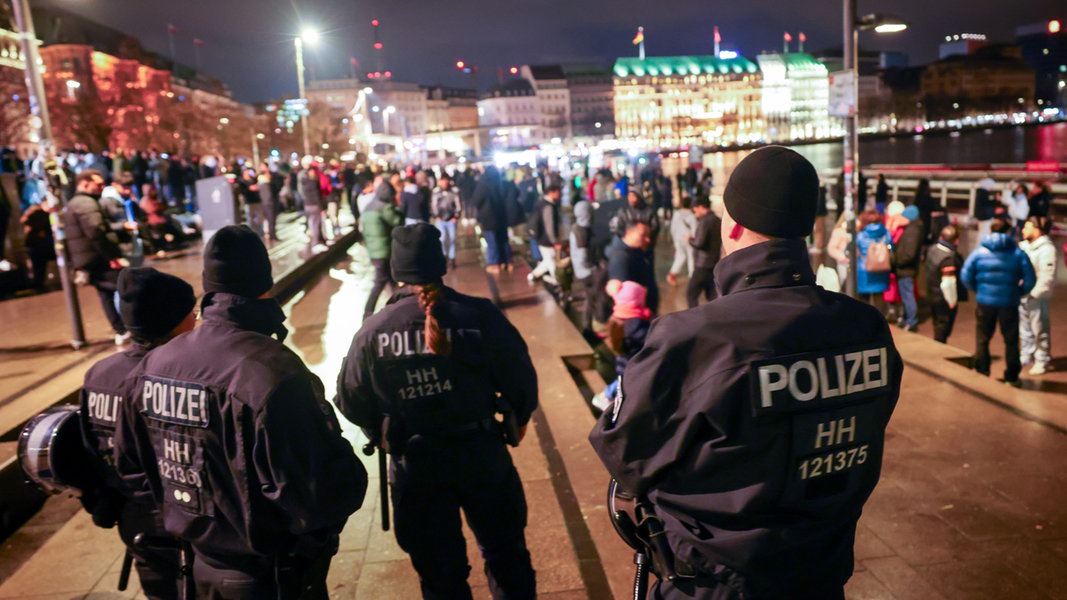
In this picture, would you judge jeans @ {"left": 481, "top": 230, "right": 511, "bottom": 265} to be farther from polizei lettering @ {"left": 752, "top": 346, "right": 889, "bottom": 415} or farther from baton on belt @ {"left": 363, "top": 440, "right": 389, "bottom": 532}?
polizei lettering @ {"left": 752, "top": 346, "right": 889, "bottom": 415}

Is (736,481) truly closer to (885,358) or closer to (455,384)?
(885,358)

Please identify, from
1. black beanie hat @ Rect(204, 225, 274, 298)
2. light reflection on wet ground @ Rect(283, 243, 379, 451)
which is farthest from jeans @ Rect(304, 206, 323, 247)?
black beanie hat @ Rect(204, 225, 274, 298)

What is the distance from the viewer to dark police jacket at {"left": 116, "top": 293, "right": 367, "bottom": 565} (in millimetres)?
2418

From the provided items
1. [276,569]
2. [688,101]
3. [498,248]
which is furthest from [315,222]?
[688,101]

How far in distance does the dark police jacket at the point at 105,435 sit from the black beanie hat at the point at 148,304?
0.08m

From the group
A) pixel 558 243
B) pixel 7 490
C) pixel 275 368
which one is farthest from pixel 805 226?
pixel 558 243

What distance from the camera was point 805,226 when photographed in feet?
7.21

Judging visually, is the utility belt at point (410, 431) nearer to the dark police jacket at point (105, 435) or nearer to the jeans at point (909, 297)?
the dark police jacket at point (105, 435)

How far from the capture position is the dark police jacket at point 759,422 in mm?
2016

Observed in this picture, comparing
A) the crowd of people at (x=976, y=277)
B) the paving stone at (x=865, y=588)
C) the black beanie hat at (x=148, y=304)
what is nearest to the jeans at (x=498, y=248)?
the crowd of people at (x=976, y=277)

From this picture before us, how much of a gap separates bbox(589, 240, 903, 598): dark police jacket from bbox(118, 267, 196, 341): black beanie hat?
71.2 inches

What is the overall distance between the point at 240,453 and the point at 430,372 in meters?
1.06

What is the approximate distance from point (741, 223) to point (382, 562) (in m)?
3.18

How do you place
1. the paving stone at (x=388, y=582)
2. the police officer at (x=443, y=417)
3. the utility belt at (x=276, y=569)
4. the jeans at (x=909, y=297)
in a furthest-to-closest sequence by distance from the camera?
1. the jeans at (x=909, y=297)
2. the paving stone at (x=388, y=582)
3. the police officer at (x=443, y=417)
4. the utility belt at (x=276, y=569)
